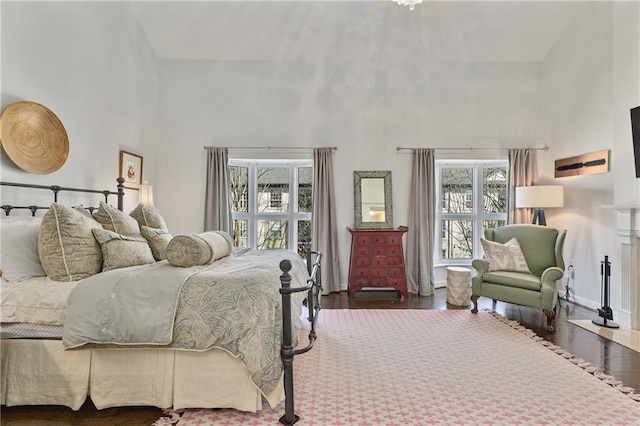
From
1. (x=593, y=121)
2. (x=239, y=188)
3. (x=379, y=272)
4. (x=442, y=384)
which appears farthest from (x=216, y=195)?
(x=593, y=121)

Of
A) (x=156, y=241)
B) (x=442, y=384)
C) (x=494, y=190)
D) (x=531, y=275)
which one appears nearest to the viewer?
(x=442, y=384)

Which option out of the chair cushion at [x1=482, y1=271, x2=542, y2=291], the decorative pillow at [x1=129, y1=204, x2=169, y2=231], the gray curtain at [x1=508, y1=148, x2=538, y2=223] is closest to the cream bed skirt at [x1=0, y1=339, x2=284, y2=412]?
the decorative pillow at [x1=129, y1=204, x2=169, y2=231]

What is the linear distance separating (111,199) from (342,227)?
3.15 meters

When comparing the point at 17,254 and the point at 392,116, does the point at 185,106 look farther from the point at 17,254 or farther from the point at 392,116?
the point at 17,254

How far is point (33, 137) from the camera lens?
2.76 metres

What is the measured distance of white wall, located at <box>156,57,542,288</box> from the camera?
5109mm

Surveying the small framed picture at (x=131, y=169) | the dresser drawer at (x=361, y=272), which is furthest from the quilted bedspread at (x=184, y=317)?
the dresser drawer at (x=361, y=272)

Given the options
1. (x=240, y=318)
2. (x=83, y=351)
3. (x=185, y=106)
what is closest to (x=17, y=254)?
(x=83, y=351)

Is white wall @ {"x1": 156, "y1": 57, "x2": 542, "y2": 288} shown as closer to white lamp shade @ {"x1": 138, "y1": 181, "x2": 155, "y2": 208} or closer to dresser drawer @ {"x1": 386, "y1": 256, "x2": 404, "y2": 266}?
dresser drawer @ {"x1": 386, "y1": 256, "x2": 404, "y2": 266}

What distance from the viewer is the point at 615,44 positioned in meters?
3.66

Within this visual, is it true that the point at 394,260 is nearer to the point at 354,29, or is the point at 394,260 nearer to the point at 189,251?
the point at 189,251

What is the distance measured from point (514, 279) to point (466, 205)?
2043 mm

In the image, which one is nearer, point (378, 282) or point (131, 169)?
point (131, 169)

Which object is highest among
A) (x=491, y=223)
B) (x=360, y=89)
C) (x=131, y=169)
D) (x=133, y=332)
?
(x=360, y=89)
